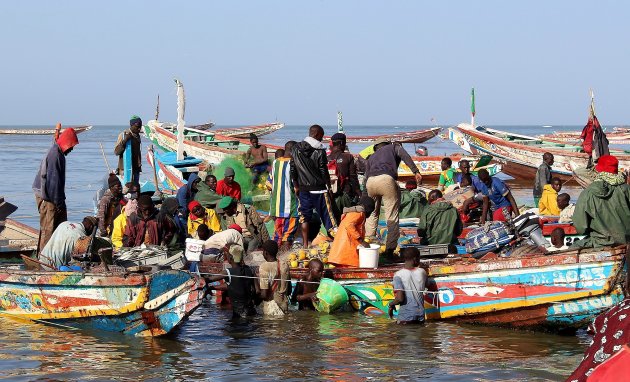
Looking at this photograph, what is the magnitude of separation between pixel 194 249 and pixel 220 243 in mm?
305

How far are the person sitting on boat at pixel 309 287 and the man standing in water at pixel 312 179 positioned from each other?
102cm

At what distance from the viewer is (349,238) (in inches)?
417

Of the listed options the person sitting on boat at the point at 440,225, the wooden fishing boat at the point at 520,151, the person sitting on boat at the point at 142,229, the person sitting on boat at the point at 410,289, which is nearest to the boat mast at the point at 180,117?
the person sitting on boat at the point at 142,229

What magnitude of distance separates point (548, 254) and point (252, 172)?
26.5ft

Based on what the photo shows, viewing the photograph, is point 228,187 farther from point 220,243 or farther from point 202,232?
point 220,243

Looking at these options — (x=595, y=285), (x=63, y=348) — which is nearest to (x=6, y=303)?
(x=63, y=348)

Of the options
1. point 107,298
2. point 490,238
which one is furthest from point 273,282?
point 490,238

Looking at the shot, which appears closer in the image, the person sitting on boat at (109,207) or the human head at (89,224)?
the human head at (89,224)

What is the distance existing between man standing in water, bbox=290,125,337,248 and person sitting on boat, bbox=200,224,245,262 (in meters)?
0.92

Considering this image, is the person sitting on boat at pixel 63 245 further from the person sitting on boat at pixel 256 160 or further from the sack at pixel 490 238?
the person sitting on boat at pixel 256 160

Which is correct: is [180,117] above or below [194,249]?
above

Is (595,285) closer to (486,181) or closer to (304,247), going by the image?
(304,247)

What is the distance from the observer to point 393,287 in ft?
32.8

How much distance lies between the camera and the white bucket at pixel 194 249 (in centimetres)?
1112
